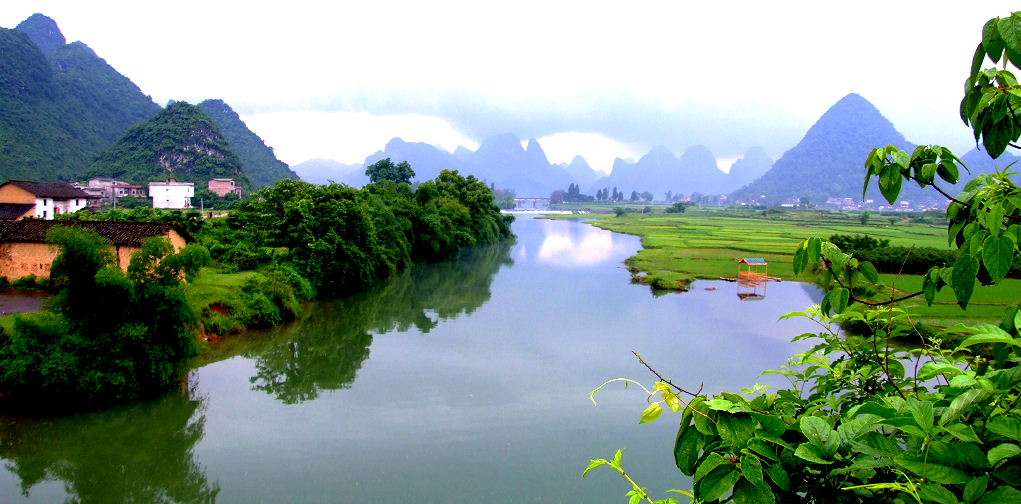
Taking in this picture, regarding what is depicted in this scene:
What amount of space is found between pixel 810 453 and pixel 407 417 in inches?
336

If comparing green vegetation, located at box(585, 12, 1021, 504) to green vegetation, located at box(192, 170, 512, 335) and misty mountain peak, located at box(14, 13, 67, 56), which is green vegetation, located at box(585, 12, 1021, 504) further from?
misty mountain peak, located at box(14, 13, 67, 56)

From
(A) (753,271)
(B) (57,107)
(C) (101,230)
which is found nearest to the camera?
(C) (101,230)

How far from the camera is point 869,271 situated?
1762 mm

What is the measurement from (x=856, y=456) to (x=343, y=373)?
36.6 ft

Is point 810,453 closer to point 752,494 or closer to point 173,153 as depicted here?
point 752,494

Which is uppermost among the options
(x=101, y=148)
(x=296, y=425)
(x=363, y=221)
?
(x=101, y=148)

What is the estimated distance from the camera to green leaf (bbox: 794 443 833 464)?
1.27 m

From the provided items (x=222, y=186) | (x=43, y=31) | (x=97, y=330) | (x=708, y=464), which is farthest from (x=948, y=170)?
(x=43, y=31)

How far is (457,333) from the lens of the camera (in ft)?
47.3

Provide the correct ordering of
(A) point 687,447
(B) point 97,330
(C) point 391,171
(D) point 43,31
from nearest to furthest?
(A) point 687,447
(B) point 97,330
(C) point 391,171
(D) point 43,31

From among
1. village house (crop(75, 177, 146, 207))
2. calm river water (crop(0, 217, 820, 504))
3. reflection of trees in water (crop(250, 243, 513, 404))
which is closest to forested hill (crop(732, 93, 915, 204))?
village house (crop(75, 177, 146, 207))

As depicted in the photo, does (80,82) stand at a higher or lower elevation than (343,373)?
higher

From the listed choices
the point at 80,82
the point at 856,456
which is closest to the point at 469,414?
the point at 856,456

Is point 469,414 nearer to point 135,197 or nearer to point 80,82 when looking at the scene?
point 135,197
